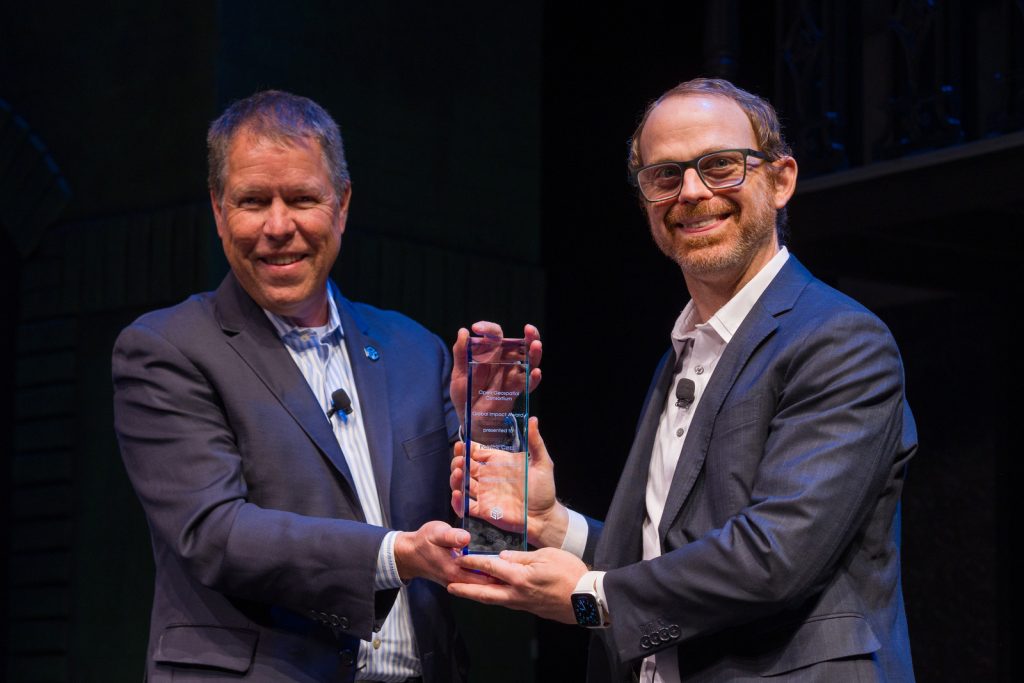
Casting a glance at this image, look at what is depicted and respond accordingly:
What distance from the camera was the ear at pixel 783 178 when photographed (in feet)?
7.91

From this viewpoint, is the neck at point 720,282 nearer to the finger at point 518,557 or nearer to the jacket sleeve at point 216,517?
the finger at point 518,557

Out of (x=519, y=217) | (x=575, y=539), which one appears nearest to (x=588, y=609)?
(x=575, y=539)

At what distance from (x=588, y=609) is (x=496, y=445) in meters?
0.34

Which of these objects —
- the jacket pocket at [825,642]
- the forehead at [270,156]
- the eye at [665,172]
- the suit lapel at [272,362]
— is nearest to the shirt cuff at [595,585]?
the jacket pocket at [825,642]

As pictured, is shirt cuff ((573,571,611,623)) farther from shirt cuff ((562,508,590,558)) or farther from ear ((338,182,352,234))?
ear ((338,182,352,234))

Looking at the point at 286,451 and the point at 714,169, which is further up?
the point at 714,169

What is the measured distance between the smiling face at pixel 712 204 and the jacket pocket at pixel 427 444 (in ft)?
2.04

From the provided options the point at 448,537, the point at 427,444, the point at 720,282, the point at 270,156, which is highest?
the point at 270,156

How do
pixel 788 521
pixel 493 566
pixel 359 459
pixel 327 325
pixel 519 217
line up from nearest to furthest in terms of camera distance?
1. pixel 788 521
2. pixel 493 566
3. pixel 359 459
4. pixel 327 325
5. pixel 519 217

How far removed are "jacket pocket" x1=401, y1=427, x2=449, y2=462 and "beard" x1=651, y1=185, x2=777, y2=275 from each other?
Answer: 0.63 m

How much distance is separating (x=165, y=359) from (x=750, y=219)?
1127mm

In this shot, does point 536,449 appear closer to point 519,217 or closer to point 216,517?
point 216,517

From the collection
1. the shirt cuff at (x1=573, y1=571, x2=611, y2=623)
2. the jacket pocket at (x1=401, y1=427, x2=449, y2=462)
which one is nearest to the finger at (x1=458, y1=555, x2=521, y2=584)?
the shirt cuff at (x1=573, y1=571, x2=611, y2=623)

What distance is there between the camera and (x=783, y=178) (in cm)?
243
